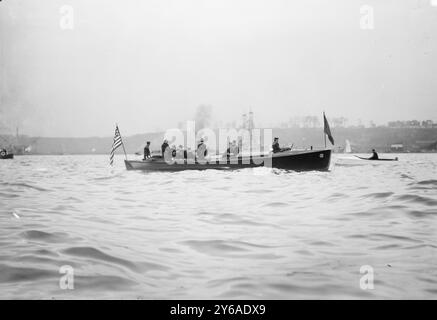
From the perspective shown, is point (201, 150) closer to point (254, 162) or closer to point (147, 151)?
point (254, 162)

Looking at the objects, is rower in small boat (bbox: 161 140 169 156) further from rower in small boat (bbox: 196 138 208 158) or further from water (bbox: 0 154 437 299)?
water (bbox: 0 154 437 299)

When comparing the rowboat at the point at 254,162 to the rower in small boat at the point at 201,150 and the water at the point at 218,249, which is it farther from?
the water at the point at 218,249

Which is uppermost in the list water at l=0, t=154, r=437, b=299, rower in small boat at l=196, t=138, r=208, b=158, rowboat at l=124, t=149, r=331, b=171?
rower in small boat at l=196, t=138, r=208, b=158

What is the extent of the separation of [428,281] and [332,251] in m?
0.99

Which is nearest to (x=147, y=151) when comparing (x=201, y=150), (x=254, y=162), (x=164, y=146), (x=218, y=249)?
(x=164, y=146)

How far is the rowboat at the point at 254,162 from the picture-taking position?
16953 millimetres

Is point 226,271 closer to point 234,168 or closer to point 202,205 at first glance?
point 202,205

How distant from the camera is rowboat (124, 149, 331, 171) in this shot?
667 inches

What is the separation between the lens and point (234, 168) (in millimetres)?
18188

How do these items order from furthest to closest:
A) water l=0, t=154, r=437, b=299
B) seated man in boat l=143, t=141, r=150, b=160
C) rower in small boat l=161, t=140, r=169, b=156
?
seated man in boat l=143, t=141, r=150, b=160
rower in small boat l=161, t=140, r=169, b=156
water l=0, t=154, r=437, b=299

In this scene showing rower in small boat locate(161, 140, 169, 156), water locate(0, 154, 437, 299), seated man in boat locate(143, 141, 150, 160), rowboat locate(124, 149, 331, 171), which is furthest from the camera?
seated man in boat locate(143, 141, 150, 160)

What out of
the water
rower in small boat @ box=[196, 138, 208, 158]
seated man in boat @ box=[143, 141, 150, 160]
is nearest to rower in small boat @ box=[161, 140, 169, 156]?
seated man in boat @ box=[143, 141, 150, 160]
